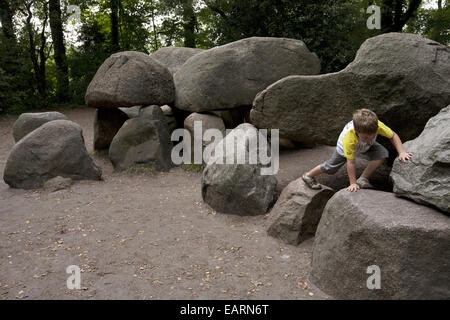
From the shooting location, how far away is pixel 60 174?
6109 millimetres

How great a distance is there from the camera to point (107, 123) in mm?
8125

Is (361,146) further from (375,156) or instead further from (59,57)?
(59,57)

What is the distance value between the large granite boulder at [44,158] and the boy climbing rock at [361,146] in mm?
3993

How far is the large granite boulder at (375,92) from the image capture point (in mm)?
4266

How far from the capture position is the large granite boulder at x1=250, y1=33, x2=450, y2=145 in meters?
4.27

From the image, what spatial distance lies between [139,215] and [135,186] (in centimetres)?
137

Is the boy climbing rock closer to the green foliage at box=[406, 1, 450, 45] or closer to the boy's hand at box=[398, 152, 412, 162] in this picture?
the boy's hand at box=[398, 152, 412, 162]

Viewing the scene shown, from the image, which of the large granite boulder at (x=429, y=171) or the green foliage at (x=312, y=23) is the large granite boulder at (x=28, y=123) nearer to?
the green foliage at (x=312, y=23)

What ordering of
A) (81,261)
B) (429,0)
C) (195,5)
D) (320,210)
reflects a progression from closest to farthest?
(81,261), (320,210), (195,5), (429,0)

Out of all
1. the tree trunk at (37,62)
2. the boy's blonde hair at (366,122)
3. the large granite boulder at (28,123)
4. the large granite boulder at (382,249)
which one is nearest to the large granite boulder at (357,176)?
the boy's blonde hair at (366,122)

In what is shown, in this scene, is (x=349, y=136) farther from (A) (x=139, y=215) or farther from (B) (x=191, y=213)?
(A) (x=139, y=215)

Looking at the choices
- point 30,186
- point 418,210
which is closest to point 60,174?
point 30,186

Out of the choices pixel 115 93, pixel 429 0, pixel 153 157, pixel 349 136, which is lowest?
pixel 153 157
